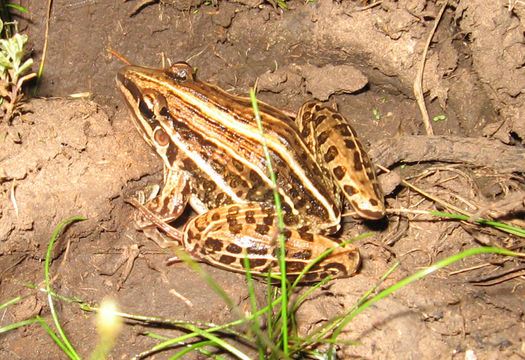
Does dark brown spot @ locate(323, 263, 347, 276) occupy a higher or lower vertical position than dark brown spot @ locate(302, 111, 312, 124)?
lower

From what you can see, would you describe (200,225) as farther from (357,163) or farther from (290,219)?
(357,163)

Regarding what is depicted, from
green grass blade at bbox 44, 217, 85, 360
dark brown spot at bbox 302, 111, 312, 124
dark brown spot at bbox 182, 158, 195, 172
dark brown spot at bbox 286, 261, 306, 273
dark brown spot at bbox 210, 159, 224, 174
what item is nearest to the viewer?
green grass blade at bbox 44, 217, 85, 360

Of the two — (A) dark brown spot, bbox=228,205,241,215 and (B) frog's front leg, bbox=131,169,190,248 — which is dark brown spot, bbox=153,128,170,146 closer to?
(B) frog's front leg, bbox=131,169,190,248

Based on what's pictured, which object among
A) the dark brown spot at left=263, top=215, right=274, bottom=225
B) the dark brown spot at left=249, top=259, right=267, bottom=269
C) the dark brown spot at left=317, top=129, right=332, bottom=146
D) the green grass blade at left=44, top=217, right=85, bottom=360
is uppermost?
the dark brown spot at left=317, top=129, right=332, bottom=146

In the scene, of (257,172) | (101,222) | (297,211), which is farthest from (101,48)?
(297,211)

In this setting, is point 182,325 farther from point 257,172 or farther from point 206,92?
point 206,92

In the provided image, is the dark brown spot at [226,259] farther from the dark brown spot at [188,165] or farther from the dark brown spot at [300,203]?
the dark brown spot at [188,165]

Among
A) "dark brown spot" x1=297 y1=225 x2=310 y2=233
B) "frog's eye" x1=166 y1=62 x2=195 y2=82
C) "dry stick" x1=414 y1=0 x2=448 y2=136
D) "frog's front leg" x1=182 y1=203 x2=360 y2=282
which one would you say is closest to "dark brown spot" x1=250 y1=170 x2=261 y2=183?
"frog's front leg" x1=182 y1=203 x2=360 y2=282

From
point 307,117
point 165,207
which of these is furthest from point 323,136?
point 165,207
